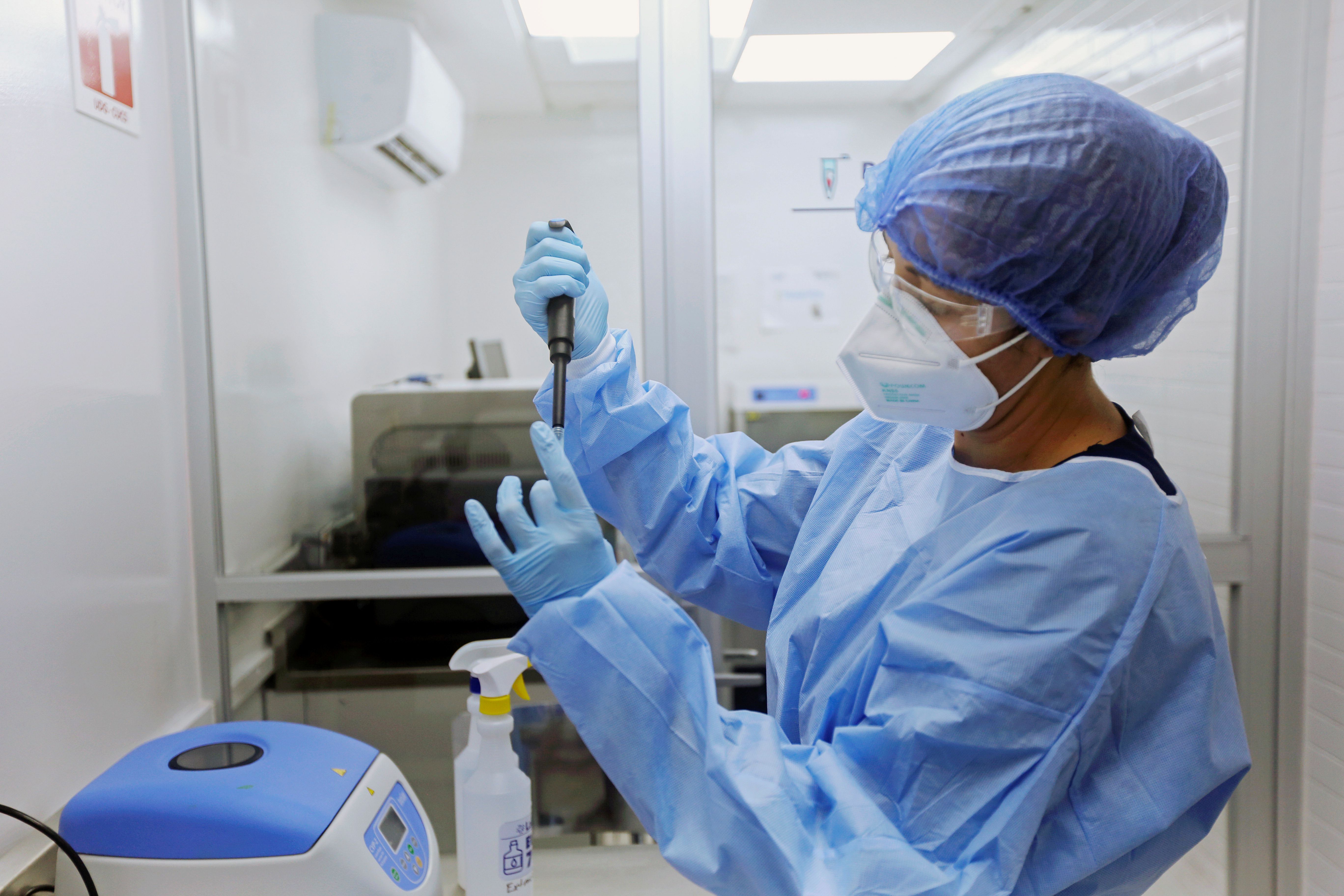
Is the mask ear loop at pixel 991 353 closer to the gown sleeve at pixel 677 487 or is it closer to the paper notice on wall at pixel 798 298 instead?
the gown sleeve at pixel 677 487

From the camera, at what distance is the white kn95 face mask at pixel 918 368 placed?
796 millimetres

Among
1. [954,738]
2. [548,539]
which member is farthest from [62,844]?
[954,738]

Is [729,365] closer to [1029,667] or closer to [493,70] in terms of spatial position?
[493,70]

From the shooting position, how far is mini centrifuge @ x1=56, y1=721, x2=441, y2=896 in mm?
922

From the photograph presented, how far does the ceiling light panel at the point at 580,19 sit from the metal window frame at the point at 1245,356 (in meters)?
0.04

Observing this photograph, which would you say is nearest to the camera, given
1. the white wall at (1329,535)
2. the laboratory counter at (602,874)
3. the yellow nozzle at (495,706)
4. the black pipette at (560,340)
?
the black pipette at (560,340)

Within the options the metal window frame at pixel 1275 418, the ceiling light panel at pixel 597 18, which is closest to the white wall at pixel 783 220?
the ceiling light panel at pixel 597 18

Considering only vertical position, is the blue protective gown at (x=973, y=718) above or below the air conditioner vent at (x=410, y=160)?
below

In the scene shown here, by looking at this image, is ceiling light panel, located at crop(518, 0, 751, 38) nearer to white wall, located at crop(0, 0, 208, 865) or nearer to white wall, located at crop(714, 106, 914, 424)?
white wall, located at crop(714, 106, 914, 424)

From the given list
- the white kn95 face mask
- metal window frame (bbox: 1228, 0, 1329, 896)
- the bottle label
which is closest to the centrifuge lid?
the bottle label

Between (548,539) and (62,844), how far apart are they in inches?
25.1

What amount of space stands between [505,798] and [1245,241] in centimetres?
149

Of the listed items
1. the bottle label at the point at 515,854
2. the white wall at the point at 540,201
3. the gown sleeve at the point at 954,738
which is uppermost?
the white wall at the point at 540,201

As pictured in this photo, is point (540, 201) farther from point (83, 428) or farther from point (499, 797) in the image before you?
point (499, 797)
